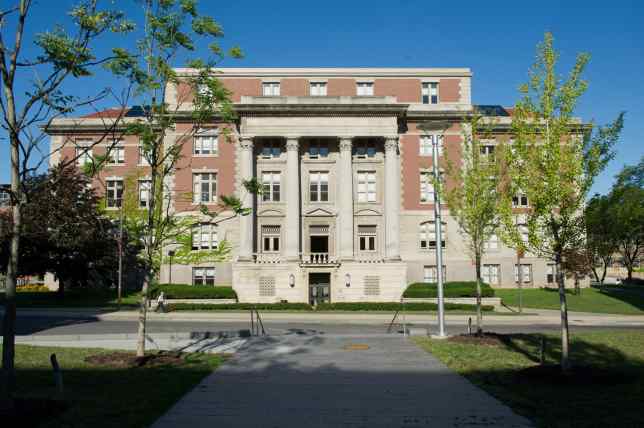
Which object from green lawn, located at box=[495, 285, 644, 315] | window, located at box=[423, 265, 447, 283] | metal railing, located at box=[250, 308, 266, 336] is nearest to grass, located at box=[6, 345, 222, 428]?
metal railing, located at box=[250, 308, 266, 336]

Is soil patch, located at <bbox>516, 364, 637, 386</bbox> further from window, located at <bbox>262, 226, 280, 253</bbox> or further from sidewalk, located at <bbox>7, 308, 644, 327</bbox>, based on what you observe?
window, located at <bbox>262, 226, 280, 253</bbox>

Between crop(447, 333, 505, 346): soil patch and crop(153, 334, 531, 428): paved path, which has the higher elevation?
crop(153, 334, 531, 428): paved path

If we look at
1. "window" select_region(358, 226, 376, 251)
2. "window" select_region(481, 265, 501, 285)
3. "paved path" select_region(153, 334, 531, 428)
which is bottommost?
"paved path" select_region(153, 334, 531, 428)

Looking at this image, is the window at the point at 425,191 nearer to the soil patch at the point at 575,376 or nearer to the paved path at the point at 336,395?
the paved path at the point at 336,395

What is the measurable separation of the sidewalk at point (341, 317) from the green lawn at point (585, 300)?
11.4 ft

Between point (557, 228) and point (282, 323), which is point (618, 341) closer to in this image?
point (557, 228)

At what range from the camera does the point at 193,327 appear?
26.8 metres

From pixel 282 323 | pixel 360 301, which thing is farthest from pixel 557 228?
pixel 360 301

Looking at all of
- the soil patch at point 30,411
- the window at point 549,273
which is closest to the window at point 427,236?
the window at point 549,273

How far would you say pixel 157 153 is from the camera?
16188 mm

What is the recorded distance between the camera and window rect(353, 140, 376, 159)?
1871 inches

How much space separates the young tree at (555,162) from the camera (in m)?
13.2

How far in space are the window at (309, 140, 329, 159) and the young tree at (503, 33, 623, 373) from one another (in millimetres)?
33727

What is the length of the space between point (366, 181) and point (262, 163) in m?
9.75
